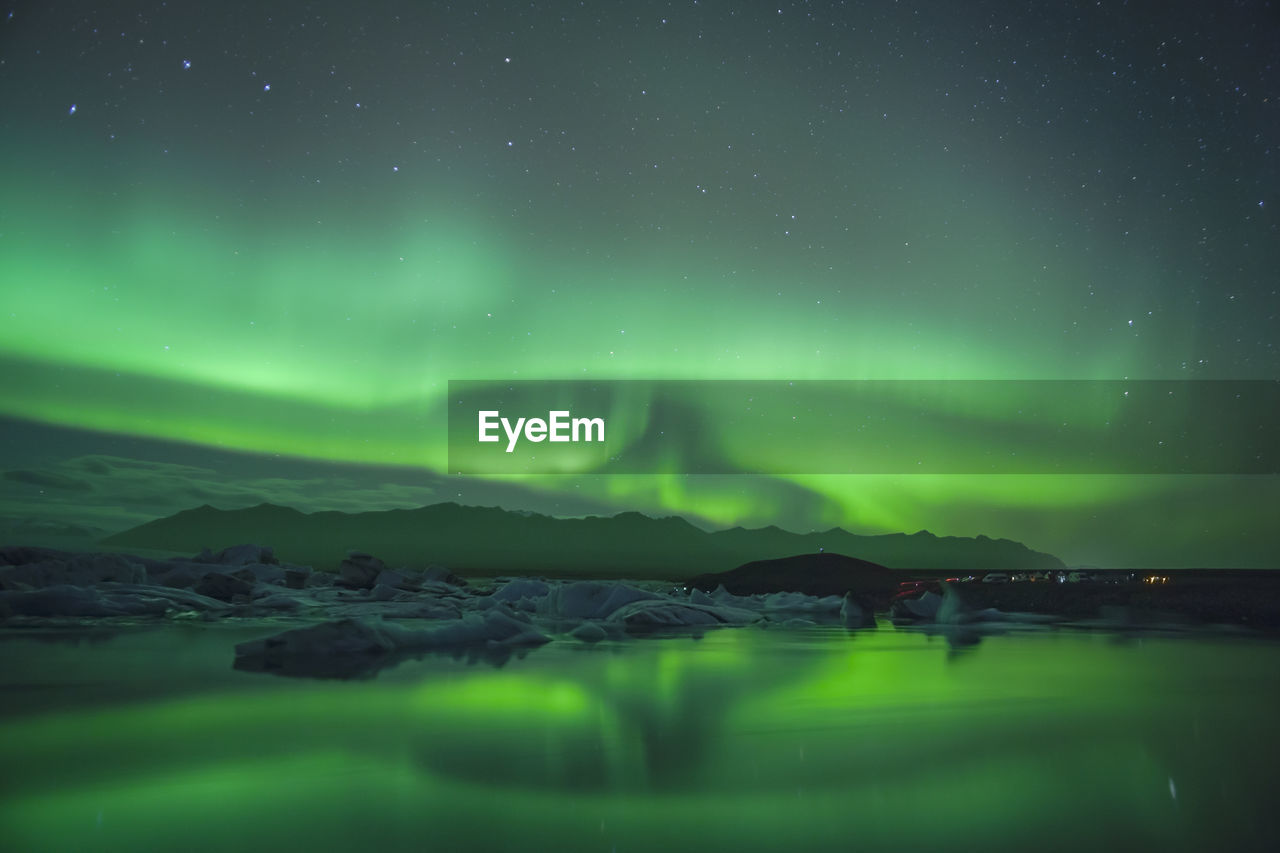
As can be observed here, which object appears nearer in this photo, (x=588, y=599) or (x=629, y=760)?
(x=629, y=760)

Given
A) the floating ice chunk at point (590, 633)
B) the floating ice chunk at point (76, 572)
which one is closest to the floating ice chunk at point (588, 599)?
the floating ice chunk at point (590, 633)

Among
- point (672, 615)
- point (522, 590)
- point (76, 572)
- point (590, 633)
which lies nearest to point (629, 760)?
point (590, 633)

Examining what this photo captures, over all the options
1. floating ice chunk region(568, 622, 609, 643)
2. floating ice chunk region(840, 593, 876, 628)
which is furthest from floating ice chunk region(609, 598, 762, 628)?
floating ice chunk region(568, 622, 609, 643)

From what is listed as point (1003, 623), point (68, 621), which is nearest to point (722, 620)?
point (1003, 623)

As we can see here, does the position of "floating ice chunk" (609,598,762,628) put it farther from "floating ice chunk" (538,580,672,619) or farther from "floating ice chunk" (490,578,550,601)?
"floating ice chunk" (490,578,550,601)

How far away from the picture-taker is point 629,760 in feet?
9.96

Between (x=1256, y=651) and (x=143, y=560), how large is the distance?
18.9 metres

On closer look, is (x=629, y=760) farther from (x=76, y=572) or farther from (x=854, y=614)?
(x=76, y=572)

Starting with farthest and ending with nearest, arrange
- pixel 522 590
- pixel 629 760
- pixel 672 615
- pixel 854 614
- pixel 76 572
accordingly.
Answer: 1. pixel 522 590
2. pixel 854 614
3. pixel 76 572
4. pixel 672 615
5. pixel 629 760

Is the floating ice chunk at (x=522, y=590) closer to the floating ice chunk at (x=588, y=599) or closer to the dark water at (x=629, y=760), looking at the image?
the floating ice chunk at (x=588, y=599)

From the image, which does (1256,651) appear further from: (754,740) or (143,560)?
(143,560)

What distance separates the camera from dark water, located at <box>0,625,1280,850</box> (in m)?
2.22

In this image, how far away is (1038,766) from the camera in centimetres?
299

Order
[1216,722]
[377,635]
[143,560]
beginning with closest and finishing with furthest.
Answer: [1216,722], [377,635], [143,560]
